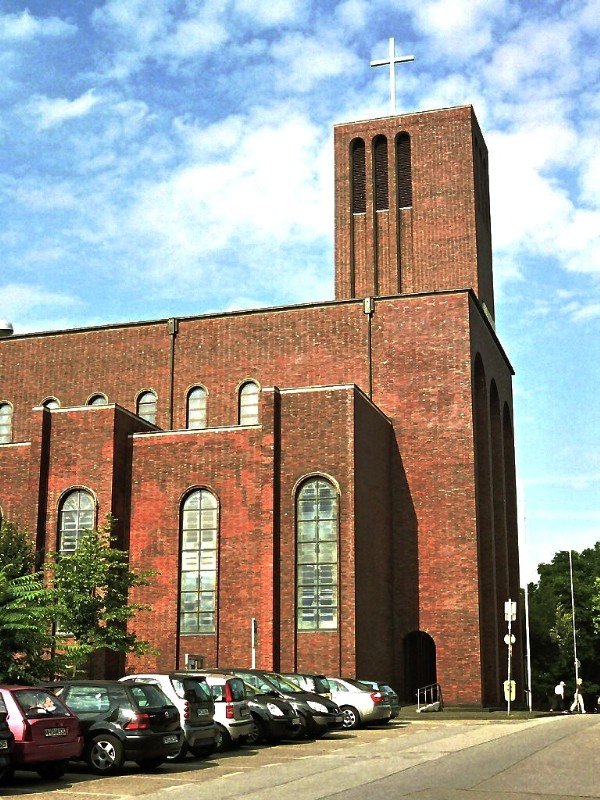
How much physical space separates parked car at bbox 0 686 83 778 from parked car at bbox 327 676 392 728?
12.9 m

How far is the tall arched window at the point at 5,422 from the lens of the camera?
154ft

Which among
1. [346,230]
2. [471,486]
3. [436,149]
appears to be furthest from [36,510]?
[436,149]

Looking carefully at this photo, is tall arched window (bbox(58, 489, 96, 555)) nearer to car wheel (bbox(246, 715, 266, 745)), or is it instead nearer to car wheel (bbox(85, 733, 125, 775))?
car wheel (bbox(246, 715, 266, 745))

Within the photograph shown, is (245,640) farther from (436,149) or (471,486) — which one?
(436,149)

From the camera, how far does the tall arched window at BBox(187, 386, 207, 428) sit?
147ft

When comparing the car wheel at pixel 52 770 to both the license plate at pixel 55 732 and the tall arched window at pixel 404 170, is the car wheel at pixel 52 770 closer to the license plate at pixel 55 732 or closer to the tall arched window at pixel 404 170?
the license plate at pixel 55 732

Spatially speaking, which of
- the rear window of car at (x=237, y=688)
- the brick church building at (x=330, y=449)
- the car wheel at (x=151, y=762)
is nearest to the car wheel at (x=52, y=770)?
the car wheel at (x=151, y=762)

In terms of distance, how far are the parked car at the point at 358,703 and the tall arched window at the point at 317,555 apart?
671 centimetres

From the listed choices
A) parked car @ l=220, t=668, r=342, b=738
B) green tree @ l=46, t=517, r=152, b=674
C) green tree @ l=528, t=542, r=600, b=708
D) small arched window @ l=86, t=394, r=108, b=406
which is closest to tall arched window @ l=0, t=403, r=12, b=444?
small arched window @ l=86, t=394, r=108, b=406

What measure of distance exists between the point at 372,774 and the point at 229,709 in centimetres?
533

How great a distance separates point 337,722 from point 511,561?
28.3 m

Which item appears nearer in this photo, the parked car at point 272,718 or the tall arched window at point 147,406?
the parked car at point 272,718

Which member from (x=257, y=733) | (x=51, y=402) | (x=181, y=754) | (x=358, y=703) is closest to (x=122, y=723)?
(x=181, y=754)

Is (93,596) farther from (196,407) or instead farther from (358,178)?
(358,178)
